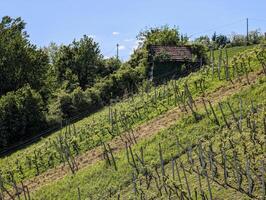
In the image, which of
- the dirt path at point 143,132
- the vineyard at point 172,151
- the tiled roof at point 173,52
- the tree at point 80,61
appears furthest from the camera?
the tree at point 80,61

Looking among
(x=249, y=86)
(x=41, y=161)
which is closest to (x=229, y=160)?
(x=249, y=86)

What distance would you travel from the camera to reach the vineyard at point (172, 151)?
1859 centimetres

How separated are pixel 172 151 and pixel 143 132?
5368 mm

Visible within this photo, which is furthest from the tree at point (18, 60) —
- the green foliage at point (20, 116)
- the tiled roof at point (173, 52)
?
the tiled roof at point (173, 52)

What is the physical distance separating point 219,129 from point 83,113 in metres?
→ 26.8

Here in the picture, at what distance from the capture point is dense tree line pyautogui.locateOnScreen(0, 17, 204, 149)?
1825 inches

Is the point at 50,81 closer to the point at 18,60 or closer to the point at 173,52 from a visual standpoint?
the point at 18,60

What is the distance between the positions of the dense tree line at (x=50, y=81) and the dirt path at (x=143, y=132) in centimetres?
1748

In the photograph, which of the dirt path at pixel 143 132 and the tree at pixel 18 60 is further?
the tree at pixel 18 60

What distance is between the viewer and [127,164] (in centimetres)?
2328

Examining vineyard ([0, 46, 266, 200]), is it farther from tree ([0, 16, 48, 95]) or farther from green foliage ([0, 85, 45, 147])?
tree ([0, 16, 48, 95])

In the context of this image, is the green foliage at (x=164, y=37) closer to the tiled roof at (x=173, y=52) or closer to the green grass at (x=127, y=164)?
the tiled roof at (x=173, y=52)

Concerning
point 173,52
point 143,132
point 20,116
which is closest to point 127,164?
point 143,132

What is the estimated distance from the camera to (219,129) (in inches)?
909
